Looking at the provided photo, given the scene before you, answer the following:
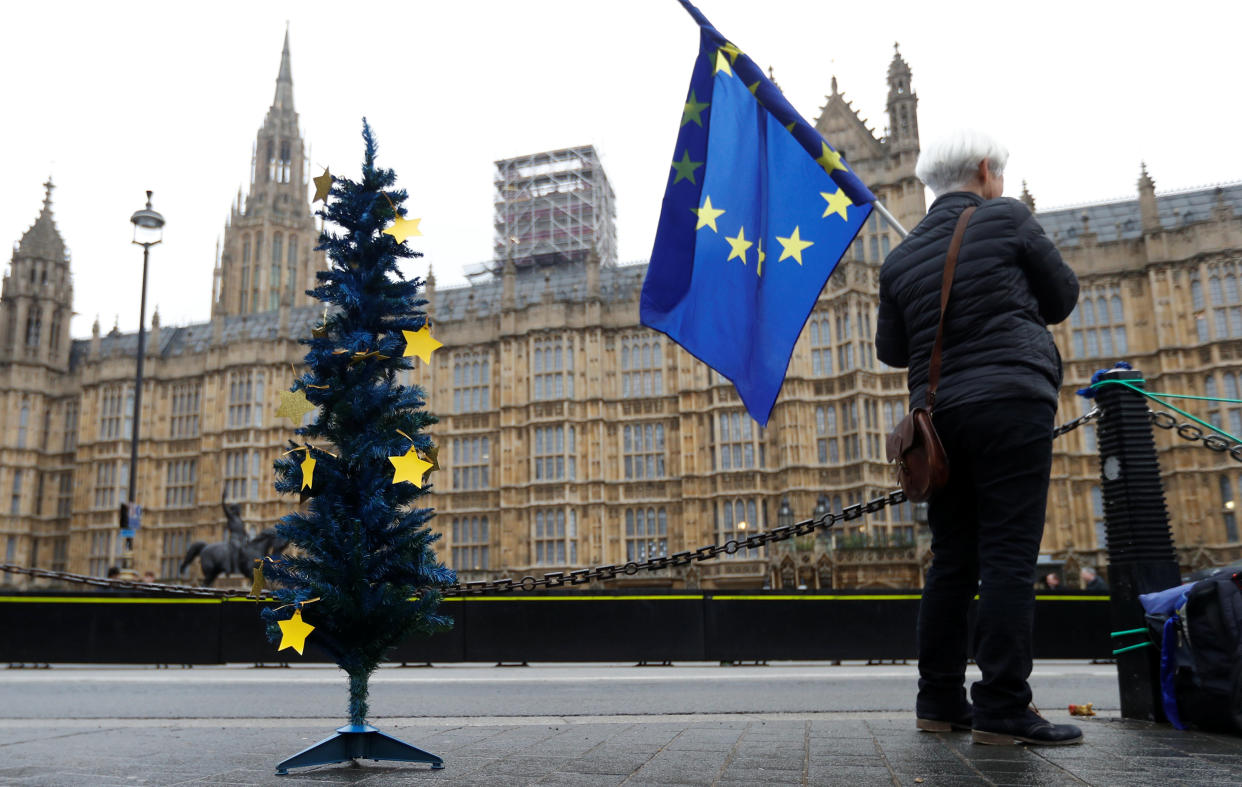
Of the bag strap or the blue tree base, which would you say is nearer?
the blue tree base

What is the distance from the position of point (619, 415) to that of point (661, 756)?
98.9ft

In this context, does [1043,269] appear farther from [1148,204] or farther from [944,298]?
[1148,204]

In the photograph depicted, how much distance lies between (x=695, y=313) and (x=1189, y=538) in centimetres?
2814

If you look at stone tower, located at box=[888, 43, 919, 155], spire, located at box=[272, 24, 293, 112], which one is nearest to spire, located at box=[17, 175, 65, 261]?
spire, located at box=[272, 24, 293, 112]

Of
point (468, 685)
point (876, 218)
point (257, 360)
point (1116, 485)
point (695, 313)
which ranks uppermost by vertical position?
point (876, 218)

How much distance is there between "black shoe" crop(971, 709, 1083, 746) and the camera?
Result: 3508 mm

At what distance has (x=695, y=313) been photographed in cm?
492

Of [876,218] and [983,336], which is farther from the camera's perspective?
[876,218]

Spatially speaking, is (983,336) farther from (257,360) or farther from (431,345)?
(257,360)

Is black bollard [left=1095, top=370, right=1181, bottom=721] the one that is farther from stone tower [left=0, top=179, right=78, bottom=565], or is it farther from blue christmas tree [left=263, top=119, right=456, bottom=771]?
stone tower [left=0, top=179, right=78, bottom=565]

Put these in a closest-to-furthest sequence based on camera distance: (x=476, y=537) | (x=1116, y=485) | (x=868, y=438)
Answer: (x=1116, y=485)
(x=868, y=438)
(x=476, y=537)

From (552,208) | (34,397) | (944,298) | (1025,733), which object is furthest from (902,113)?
(34,397)

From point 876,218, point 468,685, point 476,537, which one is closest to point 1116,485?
point 468,685

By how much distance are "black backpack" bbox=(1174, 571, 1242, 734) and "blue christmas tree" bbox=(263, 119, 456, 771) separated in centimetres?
331
